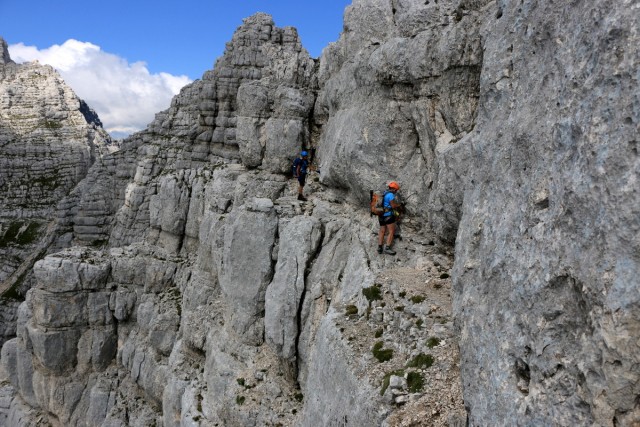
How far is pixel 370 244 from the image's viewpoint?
69.8 ft

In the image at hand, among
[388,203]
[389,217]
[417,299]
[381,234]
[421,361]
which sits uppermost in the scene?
[388,203]

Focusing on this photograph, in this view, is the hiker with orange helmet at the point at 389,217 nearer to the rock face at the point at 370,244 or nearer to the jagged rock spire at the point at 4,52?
the rock face at the point at 370,244

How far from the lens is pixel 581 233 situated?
827 cm

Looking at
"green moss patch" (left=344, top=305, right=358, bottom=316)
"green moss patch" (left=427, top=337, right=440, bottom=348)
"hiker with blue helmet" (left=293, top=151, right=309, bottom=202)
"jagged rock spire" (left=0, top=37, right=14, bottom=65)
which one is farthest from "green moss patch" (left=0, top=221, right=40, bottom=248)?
"green moss patch" (left=427, top=337, right=440, bottom=348)

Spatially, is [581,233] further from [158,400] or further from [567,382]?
[158,400]

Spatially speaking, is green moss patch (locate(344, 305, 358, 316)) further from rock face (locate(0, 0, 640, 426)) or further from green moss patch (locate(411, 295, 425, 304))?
green moss patch (locate(411, 295, 425, 304))

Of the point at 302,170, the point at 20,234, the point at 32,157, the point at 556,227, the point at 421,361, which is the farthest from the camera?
the point at 32,157

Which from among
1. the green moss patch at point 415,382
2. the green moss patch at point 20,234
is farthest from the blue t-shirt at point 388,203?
the green moss patch at point 20,234

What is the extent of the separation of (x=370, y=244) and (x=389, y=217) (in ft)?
7.53

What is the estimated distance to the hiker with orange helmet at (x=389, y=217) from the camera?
1947 cm

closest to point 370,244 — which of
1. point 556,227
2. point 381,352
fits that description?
point 381,352

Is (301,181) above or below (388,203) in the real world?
above

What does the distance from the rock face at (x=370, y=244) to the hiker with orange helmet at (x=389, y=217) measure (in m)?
0.61

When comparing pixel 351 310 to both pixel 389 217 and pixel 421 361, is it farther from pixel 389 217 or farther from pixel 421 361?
pixel 421 361
